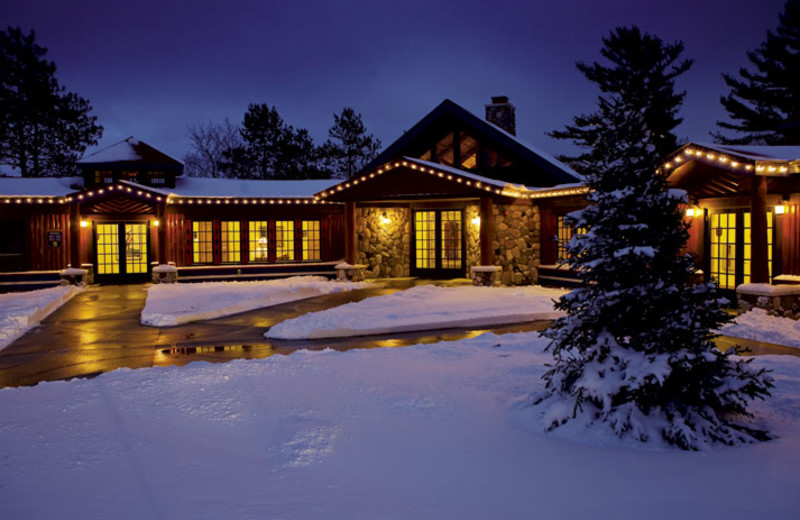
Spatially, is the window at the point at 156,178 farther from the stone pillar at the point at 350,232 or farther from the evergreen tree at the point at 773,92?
the evergreen tree at the point at 773,92

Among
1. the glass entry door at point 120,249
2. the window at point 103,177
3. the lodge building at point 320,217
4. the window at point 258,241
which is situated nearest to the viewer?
the lodge building at point 320,217

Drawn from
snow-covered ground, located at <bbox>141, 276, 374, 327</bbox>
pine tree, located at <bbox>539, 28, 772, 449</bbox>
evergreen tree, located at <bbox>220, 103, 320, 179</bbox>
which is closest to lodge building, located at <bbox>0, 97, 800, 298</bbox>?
snow-covered ground, located at <bbox>141, 276, 374, 327</bbox>

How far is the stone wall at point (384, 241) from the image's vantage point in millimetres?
19891

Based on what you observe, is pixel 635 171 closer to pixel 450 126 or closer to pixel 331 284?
Answer: pixel 331 284

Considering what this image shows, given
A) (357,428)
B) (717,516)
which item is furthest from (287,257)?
(717,516)

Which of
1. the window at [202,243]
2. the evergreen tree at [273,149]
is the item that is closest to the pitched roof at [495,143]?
the window at [202,243]

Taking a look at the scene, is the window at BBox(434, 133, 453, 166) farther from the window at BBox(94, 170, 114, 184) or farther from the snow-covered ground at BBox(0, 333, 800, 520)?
the snow-covered ground at BBox(0, 333, 800, 520)

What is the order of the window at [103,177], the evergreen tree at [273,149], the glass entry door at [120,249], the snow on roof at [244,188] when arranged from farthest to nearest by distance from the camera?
the evergreen tree at [273,149], the window at [103,177], the snow on roof at [244,188], the glass entry door at [120,249]

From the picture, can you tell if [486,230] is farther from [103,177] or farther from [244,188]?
[103,177]

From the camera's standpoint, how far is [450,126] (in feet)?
Result: 65.0

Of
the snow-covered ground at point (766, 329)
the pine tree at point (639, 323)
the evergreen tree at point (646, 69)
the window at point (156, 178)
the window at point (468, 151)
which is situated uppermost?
the evergreen tree at point (646, 69)

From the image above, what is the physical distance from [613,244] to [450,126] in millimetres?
15448

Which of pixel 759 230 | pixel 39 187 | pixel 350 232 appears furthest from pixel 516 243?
pixel 39 187

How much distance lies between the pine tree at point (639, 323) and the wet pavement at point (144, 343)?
4.16 m
